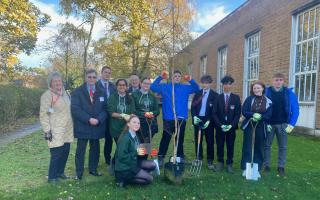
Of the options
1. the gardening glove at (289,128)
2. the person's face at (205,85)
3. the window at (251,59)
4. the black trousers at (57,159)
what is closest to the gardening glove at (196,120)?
the person's face at (205,85)

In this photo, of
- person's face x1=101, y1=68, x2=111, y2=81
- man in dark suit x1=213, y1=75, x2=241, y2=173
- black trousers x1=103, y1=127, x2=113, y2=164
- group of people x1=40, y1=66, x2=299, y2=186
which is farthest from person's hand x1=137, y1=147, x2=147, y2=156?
person's face x1=101, y1=68, x2=111, y2=81

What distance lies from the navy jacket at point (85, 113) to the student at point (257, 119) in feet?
8.69

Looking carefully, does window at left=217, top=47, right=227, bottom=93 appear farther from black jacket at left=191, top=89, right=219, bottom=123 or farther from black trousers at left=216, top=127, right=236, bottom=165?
black trousers at left=216, top=127, right=236, bottom=165

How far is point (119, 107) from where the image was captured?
590 centimetres

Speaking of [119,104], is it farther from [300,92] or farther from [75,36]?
[75,36]

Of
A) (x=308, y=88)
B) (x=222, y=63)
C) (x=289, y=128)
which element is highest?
(x=222, y=63)

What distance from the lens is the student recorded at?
19.7 feet

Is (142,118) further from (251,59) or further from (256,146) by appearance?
(251,59)

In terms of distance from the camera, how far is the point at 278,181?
5.78 m

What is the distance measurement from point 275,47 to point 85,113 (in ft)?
32.2

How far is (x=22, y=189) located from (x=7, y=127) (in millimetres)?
8567

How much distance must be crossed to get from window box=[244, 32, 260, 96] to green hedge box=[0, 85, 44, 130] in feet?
34.2

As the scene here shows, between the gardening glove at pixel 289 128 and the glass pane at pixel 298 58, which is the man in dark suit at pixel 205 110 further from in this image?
the glass pane at pixel 298 58

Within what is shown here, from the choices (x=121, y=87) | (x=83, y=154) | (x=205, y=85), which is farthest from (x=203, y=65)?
(x=83, y=154)
